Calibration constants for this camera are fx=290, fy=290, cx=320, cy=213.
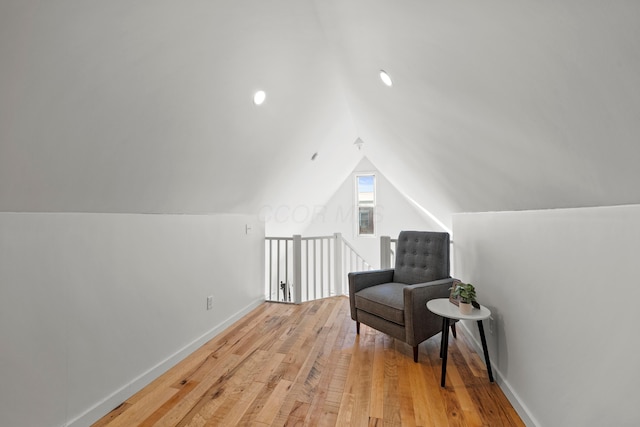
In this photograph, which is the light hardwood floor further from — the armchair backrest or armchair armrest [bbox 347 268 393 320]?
the armchair backrest

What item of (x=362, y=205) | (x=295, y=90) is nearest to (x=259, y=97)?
(x=295, y=90)

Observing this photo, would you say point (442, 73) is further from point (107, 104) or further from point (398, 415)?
point (398, 415)

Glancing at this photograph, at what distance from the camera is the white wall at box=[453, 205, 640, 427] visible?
104 cm

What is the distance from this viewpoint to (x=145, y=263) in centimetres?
216

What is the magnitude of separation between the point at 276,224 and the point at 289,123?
2.46 meters

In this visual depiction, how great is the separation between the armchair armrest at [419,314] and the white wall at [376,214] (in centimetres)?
424

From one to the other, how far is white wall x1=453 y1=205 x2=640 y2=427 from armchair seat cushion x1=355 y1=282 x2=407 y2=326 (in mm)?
715

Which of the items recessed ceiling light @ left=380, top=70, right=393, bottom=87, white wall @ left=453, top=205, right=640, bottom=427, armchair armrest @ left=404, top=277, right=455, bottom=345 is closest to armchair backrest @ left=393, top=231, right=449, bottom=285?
armchair armrest @ left=404, top=277, right=455, bottom=345

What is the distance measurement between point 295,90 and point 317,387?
240 cm

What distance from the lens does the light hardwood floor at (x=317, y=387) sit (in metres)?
1.74

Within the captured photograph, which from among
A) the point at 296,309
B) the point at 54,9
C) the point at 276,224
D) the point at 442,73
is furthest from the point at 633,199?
the point at 276,224

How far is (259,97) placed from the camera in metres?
2.29

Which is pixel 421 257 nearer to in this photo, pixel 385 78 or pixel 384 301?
pixel 384 301

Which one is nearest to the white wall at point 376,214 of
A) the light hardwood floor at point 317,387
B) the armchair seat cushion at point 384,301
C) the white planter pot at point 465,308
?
the armchair seat cushion at point 384,301
